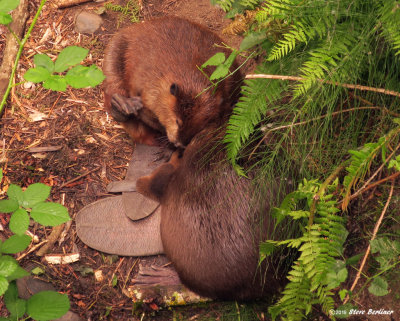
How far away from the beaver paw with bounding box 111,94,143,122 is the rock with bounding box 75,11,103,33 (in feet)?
3.17

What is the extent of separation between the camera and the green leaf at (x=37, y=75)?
225 centimetres

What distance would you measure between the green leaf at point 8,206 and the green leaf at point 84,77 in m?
0.68

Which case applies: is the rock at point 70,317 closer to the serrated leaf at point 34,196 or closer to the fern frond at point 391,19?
the serrated leaf at point 34,196

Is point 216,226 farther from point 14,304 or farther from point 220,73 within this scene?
point 14,304

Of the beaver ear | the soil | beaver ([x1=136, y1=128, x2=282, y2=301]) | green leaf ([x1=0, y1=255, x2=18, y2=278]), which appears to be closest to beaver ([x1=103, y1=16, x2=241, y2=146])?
the beaver ear

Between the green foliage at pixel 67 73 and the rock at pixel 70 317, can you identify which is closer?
the green foliage at pixel 67 73

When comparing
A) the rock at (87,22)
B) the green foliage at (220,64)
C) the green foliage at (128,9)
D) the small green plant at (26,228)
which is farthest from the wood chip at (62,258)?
the green foliage at (128,9)

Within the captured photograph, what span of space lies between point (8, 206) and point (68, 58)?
80 cm

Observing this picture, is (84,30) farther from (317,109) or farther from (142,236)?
(317,109)

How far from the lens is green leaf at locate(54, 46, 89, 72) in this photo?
7.56ft

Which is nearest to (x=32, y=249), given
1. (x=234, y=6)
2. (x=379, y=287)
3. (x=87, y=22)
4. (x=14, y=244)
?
(x=14, y=244)

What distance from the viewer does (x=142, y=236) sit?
3391 mm

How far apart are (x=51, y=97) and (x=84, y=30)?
0.70m

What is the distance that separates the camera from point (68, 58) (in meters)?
2.33
